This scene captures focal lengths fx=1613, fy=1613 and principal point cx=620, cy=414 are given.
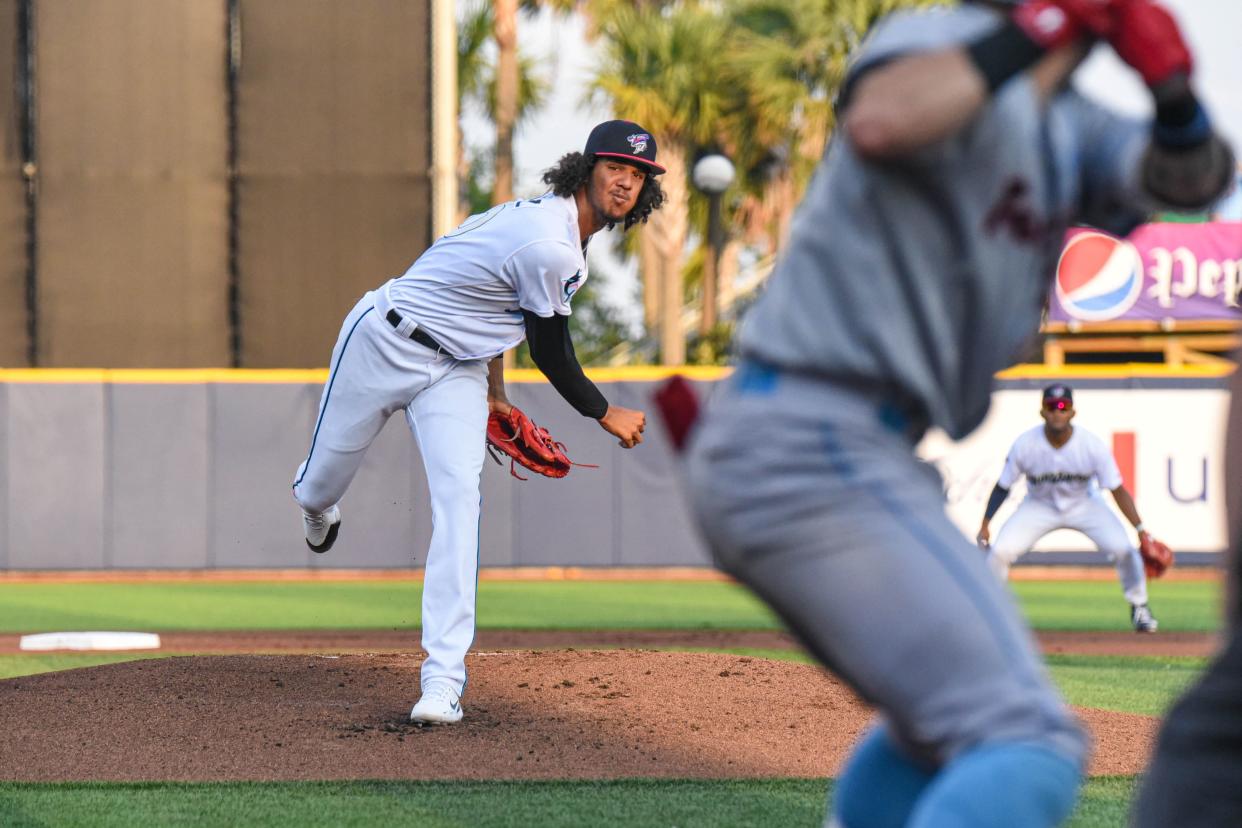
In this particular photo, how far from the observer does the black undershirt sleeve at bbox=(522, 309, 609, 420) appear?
544cm

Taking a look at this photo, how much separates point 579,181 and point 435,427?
973 mm

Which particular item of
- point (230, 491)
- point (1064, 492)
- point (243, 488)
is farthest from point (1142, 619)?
point (230, 491)

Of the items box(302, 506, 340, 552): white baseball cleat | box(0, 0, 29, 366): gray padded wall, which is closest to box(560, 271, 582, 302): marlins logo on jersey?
box(302, 506, 340, 552): white baseball cleat

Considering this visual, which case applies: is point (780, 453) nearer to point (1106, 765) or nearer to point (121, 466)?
point (1106, 765)

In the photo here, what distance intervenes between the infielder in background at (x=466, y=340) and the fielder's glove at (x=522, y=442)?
50 cm

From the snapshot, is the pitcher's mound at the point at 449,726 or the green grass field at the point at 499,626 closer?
the green grass field at the point at 499,626

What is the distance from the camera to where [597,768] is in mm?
4887

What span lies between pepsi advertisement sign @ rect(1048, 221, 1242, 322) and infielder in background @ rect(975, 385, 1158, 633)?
41.1 feet

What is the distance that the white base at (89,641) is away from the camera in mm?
8906

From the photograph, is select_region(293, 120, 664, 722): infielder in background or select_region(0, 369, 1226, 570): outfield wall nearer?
select_region(293, 120, 664, 722): infielder in background

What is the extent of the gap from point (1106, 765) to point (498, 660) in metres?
2.62

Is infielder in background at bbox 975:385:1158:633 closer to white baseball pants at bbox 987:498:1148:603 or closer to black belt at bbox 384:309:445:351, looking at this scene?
white baseball pants at bbox 987:498:1148:603

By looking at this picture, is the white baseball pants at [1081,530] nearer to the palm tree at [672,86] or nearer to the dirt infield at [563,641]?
the dirt infield at [563,641]

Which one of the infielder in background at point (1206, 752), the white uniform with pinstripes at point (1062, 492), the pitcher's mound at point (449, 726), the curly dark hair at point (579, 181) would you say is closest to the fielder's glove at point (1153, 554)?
the white uniform with pinstripes at point (1062, 492)
